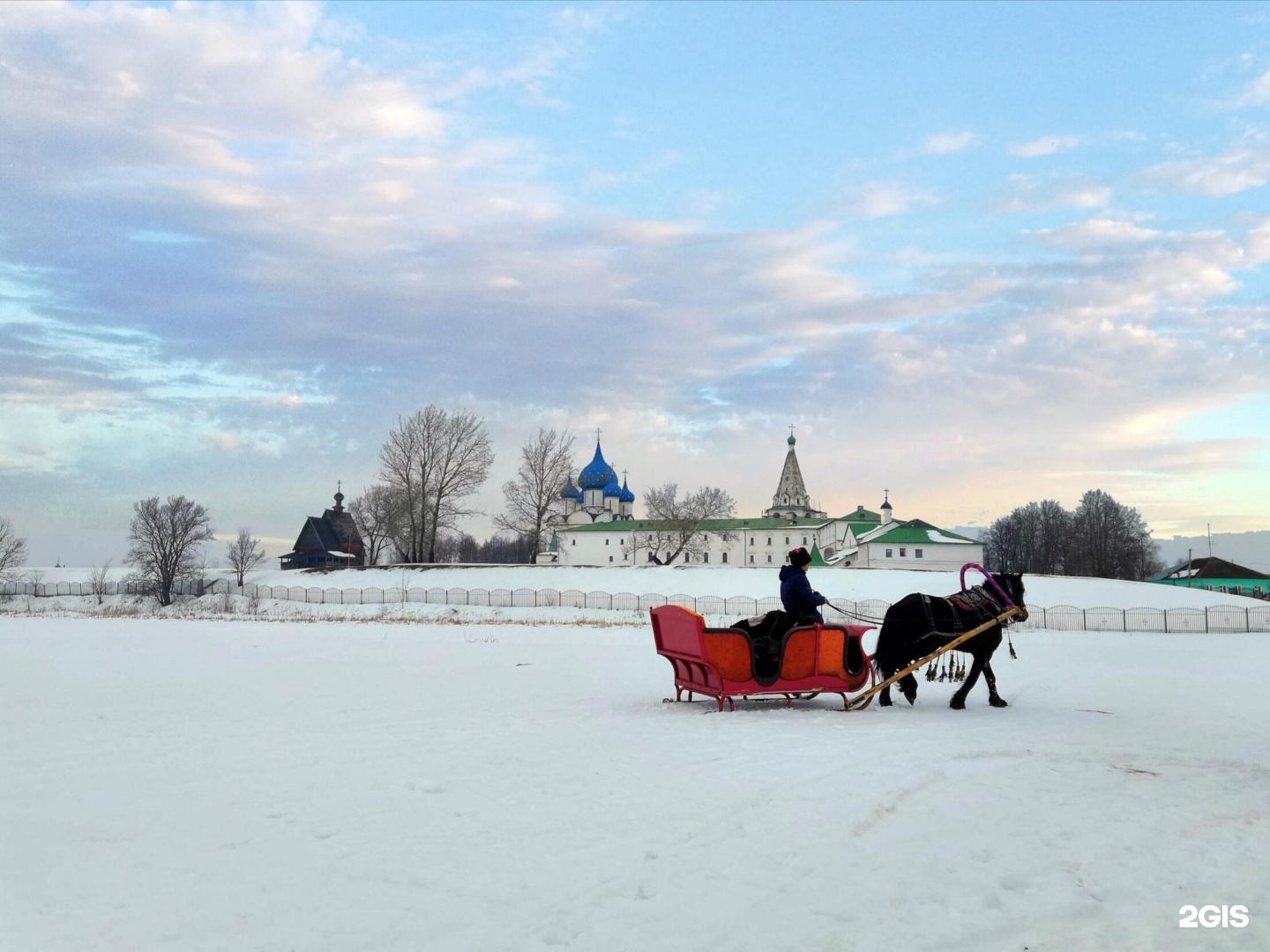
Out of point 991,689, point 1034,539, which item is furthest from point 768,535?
point 991,689

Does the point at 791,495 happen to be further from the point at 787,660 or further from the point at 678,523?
the point at 787,660

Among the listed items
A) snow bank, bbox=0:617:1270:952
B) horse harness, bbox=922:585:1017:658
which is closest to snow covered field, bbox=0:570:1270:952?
snow bank, bbox=0:617:1270:952

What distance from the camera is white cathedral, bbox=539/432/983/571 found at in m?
87.0

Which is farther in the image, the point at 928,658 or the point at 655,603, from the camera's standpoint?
the point at 655,603

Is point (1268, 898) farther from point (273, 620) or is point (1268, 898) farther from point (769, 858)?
point (273, 620)

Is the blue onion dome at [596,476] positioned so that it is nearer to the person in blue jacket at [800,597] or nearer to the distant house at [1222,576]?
the distant house at [1222,576]

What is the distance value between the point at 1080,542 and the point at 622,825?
344 feet

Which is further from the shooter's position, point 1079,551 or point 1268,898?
point 1079,551

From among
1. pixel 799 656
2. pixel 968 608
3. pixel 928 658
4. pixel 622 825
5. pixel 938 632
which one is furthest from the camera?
pixel 968 608

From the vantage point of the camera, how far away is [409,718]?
11.6 m

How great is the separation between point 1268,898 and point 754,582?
5725 centimetres

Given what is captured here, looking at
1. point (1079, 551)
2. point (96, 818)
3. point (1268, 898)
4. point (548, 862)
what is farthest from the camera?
point (1079, 551)

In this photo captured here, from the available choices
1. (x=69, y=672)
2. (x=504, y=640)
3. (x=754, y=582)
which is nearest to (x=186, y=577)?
(x=754, y=582)

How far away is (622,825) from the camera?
21.7 ft
